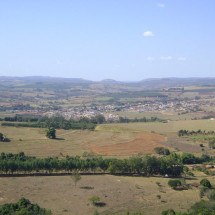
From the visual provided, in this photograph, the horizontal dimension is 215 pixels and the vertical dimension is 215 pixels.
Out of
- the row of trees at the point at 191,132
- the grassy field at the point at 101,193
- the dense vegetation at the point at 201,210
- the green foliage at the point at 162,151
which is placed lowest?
the row of trees at the point at 191,132

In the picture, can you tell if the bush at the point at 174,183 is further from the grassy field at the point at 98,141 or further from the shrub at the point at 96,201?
the grassy field at the point at 98,141

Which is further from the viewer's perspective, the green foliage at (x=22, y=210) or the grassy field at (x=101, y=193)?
the grassy field at (x=101, y=193)

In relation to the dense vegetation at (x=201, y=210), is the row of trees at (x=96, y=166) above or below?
below

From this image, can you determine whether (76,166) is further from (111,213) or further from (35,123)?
(35,123)

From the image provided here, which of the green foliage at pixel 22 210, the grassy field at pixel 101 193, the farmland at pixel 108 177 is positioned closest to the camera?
the green foliage at pixel 22 210

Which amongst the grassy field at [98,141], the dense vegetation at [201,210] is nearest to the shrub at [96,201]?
the dense vegetation at [201,210]

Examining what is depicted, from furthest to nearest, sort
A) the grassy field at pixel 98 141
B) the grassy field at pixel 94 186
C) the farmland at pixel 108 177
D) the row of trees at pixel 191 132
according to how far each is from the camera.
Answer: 1. the row of trees at pixel 191 132
2. the grassy field at pixel 98 141
3. the farmland at pixel 108 177
4. the grassy field at pixel 94 186

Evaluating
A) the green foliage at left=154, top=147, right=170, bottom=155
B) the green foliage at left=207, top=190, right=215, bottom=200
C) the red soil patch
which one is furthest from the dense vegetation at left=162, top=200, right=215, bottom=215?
the green foliage at left=154, top=147, right=170, bottom=155

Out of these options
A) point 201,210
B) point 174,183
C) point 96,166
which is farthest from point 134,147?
point 201,210
